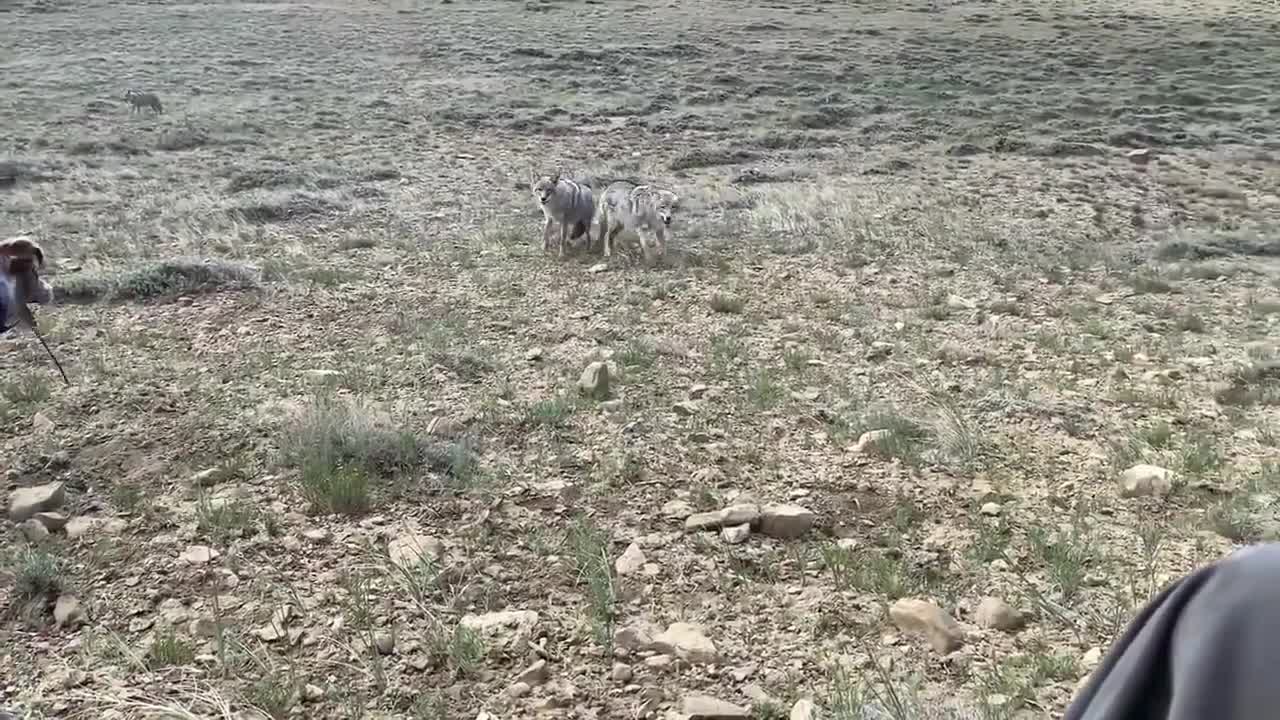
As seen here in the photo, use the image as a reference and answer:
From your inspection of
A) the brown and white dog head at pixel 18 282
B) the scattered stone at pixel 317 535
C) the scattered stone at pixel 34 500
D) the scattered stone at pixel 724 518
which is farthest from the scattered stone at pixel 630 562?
the brown and white dog head at pixel 18 282

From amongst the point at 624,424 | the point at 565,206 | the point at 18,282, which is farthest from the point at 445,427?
the point at 565,206

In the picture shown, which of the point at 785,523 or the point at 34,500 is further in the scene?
the point at 34,500

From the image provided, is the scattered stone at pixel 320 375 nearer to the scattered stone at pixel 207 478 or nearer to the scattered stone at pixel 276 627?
the scattered stone at pixel 207 478

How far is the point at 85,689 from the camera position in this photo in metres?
3.40

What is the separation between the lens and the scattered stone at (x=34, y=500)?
454 cm

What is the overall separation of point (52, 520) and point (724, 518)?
304 cm

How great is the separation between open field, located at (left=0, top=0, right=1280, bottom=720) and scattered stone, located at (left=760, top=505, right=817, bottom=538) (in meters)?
0.03

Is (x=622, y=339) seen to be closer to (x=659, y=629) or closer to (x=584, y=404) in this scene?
(x=584, y=404)

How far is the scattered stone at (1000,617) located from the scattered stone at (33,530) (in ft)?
13.1

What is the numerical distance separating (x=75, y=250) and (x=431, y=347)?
468cm

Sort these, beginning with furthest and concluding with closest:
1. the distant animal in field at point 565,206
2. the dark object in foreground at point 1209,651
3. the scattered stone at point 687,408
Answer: the distant animal in field at point 565,206, the scattered stone at point 687,408, the dark object in foreground at point 1209,651

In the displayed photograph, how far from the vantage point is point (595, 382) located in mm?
6117

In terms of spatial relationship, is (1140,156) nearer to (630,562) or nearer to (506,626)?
(630,562)

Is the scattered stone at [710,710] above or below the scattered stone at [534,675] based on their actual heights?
above
